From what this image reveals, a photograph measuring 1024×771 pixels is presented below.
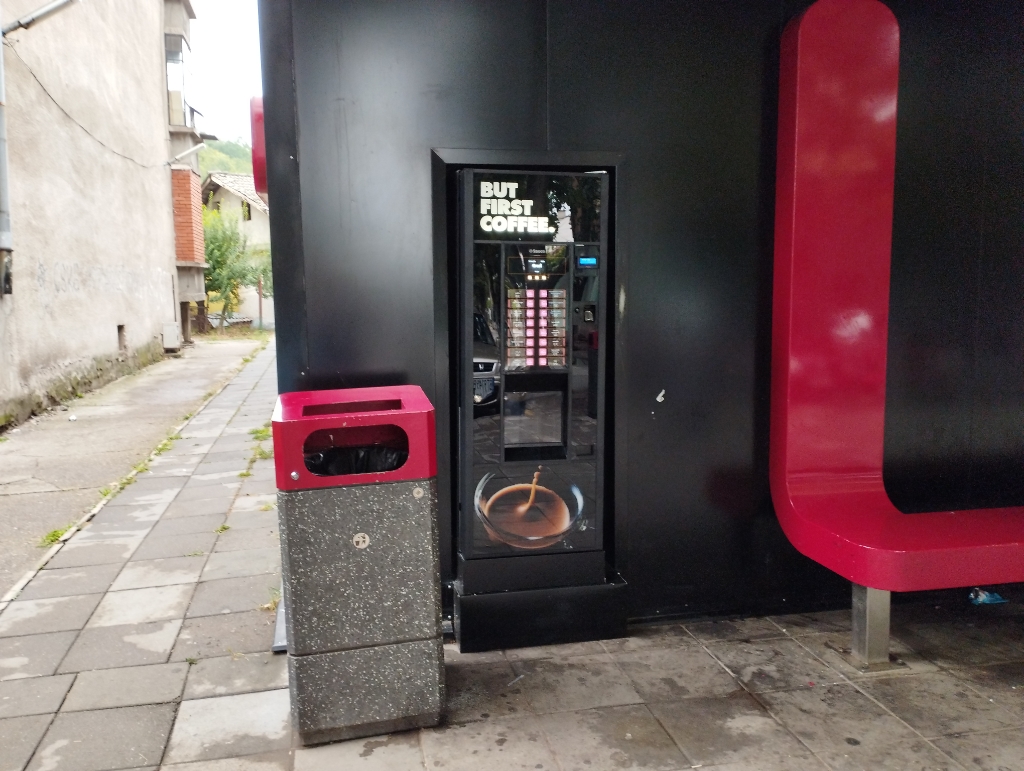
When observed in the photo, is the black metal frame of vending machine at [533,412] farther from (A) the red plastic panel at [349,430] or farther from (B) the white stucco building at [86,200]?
(B) the white stucco building at [86,200]

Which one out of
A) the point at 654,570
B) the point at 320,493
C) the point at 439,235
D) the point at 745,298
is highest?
the point at 439,235

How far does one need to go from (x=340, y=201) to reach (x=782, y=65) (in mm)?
1917

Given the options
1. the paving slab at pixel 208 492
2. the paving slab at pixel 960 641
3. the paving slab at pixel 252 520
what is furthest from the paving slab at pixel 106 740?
the paving slab at pixel 960 641

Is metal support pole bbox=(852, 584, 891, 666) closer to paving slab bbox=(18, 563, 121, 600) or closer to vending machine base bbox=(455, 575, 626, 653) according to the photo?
vending machine base bbox=(455, 575, 626, 653)

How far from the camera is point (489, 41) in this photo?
308 cm

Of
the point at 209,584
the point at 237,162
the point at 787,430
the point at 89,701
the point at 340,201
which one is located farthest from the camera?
the point at 237,162

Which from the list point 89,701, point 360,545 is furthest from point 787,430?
point 89,701

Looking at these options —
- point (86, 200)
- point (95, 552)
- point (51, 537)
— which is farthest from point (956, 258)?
Answer: point (86, 200)

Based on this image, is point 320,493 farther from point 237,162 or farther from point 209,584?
point 237,162

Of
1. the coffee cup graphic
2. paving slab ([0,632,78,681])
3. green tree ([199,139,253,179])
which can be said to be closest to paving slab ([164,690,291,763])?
paving slab ([0,632,78,681])

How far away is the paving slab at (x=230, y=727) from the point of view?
2545mm

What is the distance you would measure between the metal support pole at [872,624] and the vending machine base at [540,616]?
932 millimetres

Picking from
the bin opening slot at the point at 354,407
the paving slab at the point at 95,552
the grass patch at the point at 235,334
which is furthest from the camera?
the grass patch at the point at 235,334

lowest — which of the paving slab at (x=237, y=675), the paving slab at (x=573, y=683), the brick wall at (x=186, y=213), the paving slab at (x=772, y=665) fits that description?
the paving slab at (x=237, y=675)
